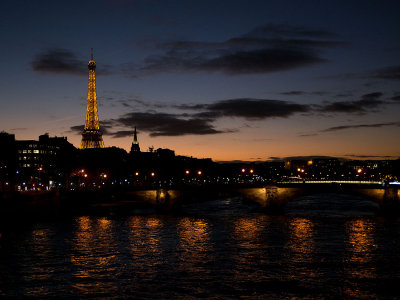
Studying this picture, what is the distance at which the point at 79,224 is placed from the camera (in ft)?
198

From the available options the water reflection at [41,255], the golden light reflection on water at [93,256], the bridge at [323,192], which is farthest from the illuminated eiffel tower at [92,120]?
the water reflection at [41,255]

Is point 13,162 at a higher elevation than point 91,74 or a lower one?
lower

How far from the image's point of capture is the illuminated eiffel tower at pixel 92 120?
146750 millimetres

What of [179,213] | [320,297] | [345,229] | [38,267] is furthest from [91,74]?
[320,297]

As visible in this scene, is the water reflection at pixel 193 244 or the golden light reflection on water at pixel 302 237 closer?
the water reflection at pixel 193 244

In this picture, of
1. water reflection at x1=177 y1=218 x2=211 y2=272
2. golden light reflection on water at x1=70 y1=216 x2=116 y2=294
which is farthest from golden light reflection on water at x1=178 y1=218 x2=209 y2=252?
golden light reflection on water at x1=70 y1=216 x2=116 y2=294

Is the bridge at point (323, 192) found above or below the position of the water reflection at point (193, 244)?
above

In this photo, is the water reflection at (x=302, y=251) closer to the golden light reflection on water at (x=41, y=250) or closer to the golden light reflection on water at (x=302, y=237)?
the golden light reflection on water at (x=302, y=237)

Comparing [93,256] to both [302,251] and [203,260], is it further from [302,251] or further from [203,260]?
[302,251]

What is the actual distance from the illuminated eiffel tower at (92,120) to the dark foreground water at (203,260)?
92349mm

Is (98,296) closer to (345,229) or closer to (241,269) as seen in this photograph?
(241,269)

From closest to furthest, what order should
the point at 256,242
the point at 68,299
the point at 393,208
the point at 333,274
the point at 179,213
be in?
1. the point at 68,299
2. the point at 333,274
3. the point at 256,242
4. the point at 393,208
5. the point at 179,213

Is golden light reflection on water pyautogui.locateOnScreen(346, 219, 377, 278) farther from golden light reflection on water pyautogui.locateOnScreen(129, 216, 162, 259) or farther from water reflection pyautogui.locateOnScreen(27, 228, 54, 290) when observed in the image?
water reflection pyautogui.locateOnScreen(27, 228, 54, 290)

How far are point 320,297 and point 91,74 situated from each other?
129 metres
